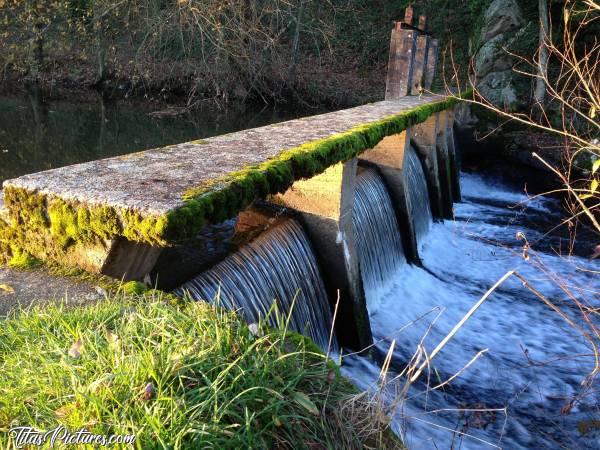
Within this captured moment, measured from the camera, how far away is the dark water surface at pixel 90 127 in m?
12.0

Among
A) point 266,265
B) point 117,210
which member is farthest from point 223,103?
point 117,210

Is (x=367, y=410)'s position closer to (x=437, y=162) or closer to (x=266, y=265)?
(x=266, y=265)

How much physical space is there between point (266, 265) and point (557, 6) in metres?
19.2

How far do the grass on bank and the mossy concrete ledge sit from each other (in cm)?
56

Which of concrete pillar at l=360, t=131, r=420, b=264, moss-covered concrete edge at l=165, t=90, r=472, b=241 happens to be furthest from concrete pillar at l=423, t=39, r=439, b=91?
moss-covered concrete edge at l=165, t=90, r=472, b=241

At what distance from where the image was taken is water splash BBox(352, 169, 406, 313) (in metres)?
7.26

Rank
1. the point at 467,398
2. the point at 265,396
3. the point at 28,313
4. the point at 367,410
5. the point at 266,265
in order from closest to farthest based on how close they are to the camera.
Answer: the point at 265,396
the point at 367,410
the point at 28,313
the point at 266,265
the point at 467,398

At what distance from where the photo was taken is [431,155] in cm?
1179

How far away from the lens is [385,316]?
7.13 metres

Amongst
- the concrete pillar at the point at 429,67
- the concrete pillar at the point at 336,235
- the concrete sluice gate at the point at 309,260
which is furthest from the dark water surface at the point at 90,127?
the concrete pillar at the point at 336,235

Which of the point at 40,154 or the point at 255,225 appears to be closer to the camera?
the point at 255,225

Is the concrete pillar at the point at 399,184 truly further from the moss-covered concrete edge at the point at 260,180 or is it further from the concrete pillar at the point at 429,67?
the concrete pillar at the point at 429,67

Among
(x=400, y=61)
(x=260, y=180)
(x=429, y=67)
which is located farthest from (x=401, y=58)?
(x=260, y=180)

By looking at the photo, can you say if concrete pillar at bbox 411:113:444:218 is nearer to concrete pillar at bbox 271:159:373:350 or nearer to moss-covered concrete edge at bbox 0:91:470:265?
concrete pillar at bbox 271:159:373:350
